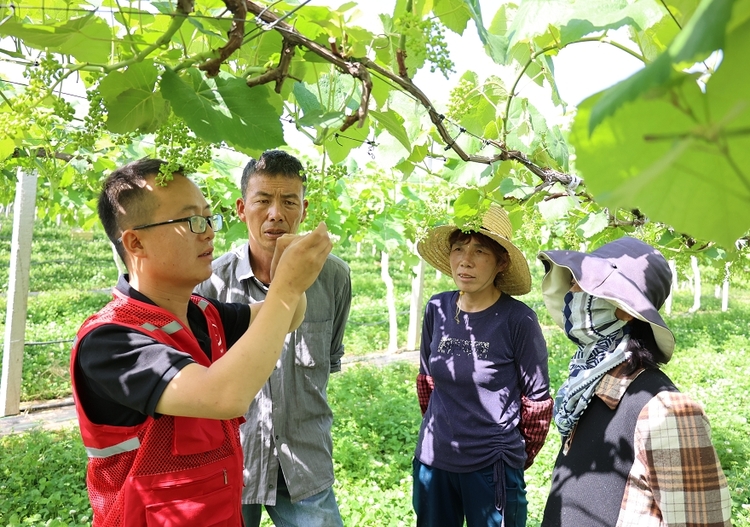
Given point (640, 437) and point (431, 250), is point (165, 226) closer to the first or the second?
point (640, 437)

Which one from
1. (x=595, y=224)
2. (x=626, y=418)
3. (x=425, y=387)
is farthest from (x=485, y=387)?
(x=595, y=224)

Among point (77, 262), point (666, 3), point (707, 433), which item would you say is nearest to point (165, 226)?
point (666, 3)

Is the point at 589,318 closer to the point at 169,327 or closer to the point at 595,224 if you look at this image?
the point at 169,327

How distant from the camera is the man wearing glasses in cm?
124

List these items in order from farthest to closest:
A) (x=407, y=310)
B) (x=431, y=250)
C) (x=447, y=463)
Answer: (x=407, y=310)
(x=431, y=250)
(x=447, y=463)

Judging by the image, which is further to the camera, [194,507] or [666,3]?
[194,507]

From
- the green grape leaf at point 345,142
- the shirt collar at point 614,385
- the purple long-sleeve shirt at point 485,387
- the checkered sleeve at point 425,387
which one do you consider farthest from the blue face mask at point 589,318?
the checkered sleeve at point 425,387

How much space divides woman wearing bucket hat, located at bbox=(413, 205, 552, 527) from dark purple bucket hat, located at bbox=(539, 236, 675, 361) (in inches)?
30.2

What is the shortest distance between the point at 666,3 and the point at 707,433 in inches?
45.1

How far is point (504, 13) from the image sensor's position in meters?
1.87

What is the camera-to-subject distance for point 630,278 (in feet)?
5.78

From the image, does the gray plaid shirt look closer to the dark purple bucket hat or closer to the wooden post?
the dark purple bucket hat

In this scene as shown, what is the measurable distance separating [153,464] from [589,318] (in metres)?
1.28

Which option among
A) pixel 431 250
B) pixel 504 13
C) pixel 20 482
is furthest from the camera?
pixel 20 482
